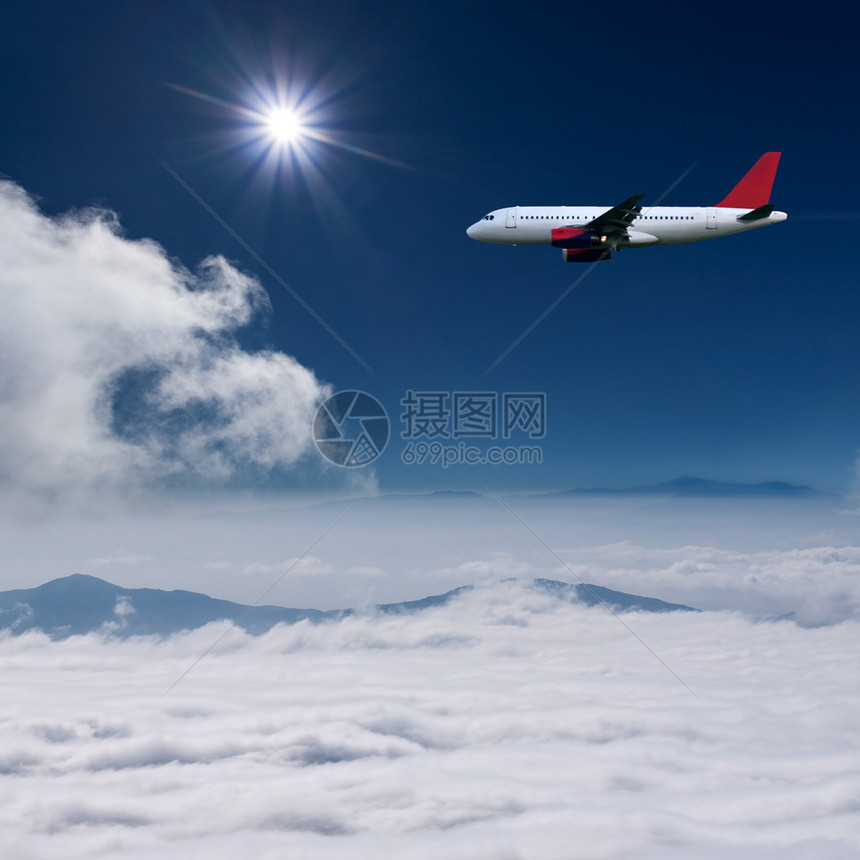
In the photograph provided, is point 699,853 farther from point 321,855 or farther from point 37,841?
point 37,841

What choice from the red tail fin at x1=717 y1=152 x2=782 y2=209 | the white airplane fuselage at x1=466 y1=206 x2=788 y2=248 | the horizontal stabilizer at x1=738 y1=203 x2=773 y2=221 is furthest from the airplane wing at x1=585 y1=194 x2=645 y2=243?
the red tail fin at x1=717 y1=152 x2=782 y2=209

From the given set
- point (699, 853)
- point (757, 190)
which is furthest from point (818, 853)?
point (757, 190)

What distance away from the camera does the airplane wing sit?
156 ft

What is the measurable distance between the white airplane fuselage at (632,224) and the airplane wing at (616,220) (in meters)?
1.81

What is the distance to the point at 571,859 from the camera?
196 metres

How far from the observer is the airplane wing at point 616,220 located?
156 feet

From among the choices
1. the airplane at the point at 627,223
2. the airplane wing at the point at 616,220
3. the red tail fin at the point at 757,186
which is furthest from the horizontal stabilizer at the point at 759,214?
the airplane wing at the point at 616,220

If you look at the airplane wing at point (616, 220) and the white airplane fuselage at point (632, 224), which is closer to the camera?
the airplane wing at point (616, 220)

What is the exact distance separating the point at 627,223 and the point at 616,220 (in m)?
1.24

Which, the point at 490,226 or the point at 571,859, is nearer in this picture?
the point at 490,226

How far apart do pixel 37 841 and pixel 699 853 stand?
218 m

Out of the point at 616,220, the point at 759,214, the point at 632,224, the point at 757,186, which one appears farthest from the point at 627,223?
the point at 757,186

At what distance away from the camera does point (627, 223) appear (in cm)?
5012

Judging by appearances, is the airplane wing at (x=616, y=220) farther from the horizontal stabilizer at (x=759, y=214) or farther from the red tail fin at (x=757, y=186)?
the red tail fin at (x=757, y=186)
